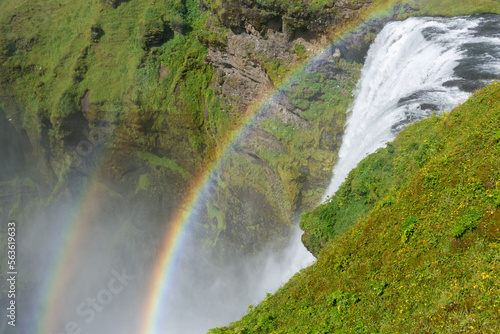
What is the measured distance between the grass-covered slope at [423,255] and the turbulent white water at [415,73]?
3.12 meters

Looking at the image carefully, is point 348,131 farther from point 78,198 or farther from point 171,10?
point 78,198

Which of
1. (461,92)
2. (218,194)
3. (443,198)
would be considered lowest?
(443,198)

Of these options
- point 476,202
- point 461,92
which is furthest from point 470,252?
point 461,92

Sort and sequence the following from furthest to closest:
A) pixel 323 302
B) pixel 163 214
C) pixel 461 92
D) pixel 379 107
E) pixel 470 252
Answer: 1. pixel 163 214
2. pixel 379 107
3. pixel 461 92
4. pixel 323 302
5. pixel 470 252

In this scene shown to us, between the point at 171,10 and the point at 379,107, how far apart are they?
20.1 metres

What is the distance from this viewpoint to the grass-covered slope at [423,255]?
6488 millimetres

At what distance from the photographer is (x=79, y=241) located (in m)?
39.7

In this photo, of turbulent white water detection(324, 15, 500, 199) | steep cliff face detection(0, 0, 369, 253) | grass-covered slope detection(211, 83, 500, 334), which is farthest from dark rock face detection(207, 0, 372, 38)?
grass-covered slope detection(211, 83, 500, 334)
